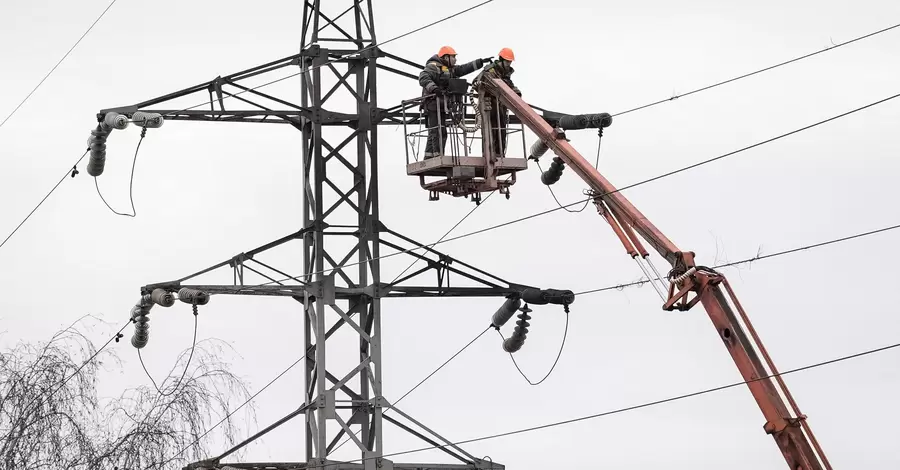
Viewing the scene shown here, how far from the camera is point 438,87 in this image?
3550 centimetres

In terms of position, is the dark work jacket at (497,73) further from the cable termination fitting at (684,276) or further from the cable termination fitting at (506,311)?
the cable termination fitting at (684,276)

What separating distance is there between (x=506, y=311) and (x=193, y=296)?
245 inches

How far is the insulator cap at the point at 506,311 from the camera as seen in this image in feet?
126

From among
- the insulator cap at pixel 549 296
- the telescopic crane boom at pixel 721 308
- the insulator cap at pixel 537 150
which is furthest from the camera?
the insulator cap at pixel 549 296

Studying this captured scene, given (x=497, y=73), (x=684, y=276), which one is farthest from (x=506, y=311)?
(x=684, y=276)

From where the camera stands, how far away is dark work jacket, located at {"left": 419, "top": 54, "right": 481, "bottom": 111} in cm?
3553

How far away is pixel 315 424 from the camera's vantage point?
1448 inches

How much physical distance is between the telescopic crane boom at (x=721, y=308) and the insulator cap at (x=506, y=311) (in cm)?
844

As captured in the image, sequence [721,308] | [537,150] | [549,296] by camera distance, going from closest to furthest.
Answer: [721,308]
[537,150]
[549,296]

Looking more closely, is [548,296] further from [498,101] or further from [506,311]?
[498,101]

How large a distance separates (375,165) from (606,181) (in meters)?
8.51

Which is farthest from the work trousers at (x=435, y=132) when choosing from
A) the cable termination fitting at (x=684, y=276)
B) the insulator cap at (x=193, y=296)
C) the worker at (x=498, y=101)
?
the cable termination fitting at (x=684, y=276)

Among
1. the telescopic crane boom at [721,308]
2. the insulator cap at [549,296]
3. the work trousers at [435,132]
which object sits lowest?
the telescopic crane boom at [721,308]

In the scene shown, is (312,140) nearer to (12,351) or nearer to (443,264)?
(443,264)
